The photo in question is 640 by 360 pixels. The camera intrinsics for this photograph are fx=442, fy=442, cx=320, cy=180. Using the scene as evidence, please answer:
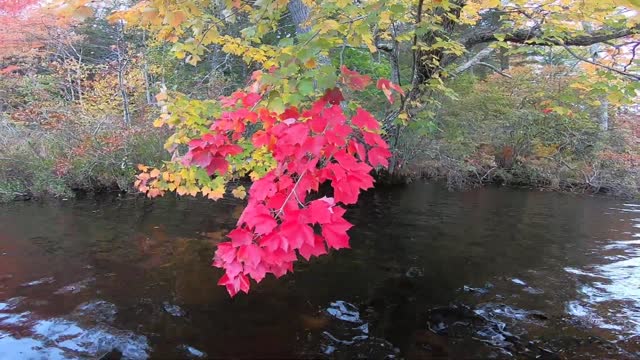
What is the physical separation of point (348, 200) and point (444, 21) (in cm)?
508

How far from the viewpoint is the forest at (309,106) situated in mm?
2531

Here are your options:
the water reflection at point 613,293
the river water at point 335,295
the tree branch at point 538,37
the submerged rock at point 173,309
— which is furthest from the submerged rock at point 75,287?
the tree branch at point 538,37

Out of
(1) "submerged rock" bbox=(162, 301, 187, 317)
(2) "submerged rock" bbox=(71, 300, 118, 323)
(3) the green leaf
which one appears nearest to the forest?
(3) the green leaf

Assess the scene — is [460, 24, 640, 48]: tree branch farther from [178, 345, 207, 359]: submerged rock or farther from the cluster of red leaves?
[178, 345, 207, 359]: submerged rock

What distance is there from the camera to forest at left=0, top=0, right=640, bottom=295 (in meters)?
2.53

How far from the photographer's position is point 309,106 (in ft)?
15.4

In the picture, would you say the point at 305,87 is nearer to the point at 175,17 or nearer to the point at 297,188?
the point at 297,188

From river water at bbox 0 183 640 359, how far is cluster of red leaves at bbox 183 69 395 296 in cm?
253

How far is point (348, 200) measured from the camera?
249 cm

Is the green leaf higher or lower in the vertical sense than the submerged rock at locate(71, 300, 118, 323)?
higher

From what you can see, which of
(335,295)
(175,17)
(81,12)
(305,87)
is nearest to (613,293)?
(335,295)

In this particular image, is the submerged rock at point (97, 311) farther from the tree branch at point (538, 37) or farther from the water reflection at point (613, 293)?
the tree branch at point (538, 37)

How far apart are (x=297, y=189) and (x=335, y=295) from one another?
390cm

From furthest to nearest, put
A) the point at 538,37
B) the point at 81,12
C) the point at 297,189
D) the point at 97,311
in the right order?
the point at 538,37, the point at 97,311, the point at 81,12, the point at 297,189
